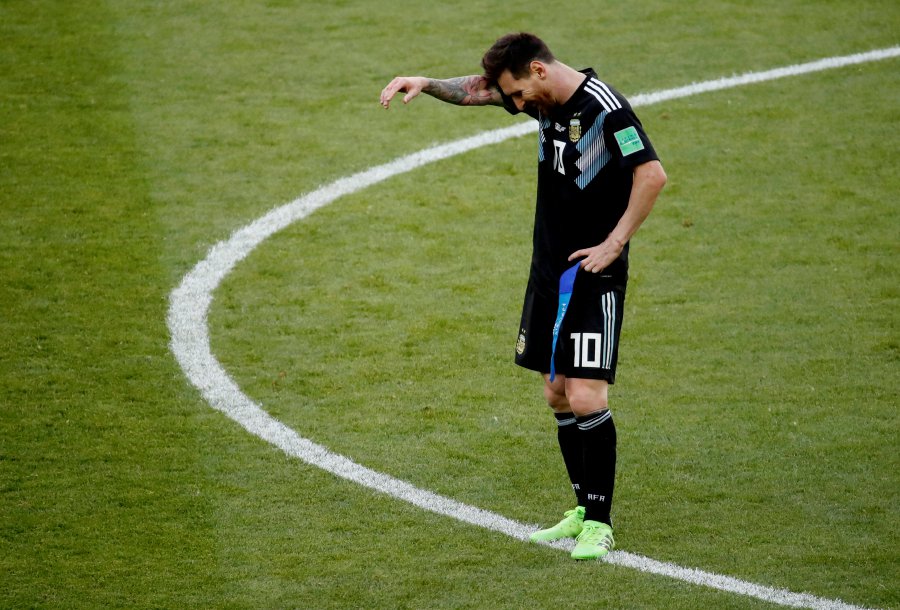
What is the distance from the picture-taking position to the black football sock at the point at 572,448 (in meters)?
5.62

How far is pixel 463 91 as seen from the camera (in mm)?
5684

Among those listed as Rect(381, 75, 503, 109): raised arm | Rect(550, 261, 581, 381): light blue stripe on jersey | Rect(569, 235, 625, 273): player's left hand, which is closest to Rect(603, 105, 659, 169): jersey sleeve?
Rect(569, 235, 625, 273): player's left hand

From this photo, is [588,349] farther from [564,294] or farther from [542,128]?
[542,128]

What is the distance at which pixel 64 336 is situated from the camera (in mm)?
7547

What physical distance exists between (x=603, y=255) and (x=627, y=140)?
485 millimetres

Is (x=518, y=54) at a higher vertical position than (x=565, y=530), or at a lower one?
higher

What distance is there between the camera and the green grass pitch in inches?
213

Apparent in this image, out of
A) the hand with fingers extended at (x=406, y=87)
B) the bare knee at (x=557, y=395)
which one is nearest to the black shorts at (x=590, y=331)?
the bare knee at (x=557, y=395)

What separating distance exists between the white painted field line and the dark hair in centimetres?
207

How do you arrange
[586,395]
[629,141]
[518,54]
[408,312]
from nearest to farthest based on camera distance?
[629,141] → [518,54] → [586,395] → [408,312]

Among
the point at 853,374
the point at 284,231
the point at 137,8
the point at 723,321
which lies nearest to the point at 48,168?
the point at 284,231

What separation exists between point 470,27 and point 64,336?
6039mm

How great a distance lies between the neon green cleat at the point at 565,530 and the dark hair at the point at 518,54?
197cm

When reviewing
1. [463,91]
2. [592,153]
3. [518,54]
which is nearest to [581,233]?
[592,153]
